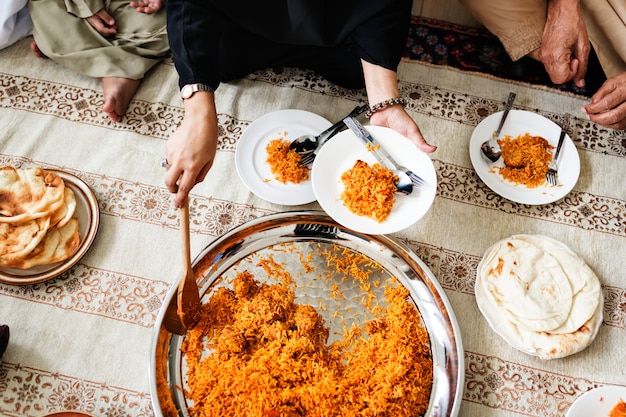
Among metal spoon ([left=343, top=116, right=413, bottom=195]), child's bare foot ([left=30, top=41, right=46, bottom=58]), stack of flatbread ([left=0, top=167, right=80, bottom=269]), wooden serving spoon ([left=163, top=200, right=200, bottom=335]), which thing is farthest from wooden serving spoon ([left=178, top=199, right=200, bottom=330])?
child's bare foot ([left=30, top=41, right=46, bottom=58])

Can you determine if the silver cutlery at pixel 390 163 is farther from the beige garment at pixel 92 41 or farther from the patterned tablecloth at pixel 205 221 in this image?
the beige garment at pixel 92 41

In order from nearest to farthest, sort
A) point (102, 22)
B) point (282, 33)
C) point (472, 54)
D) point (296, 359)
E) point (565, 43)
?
point (296, 359)
point (282, 33)
point (565, 43)
point (102, 22)
point (472, 54)

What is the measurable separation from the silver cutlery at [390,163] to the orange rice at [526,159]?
0.46m

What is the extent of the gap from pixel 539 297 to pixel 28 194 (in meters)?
1.72

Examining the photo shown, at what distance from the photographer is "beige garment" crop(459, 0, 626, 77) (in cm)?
205

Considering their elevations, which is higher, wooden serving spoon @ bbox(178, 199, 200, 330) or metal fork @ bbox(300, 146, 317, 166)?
metal fork @ bbox(300, 146, 317, 166)

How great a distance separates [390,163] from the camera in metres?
1.66

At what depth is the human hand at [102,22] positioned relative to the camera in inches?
83.1

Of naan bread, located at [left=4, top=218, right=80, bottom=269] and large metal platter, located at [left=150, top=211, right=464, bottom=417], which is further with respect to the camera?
naan bread, located at [left=4, top=218, right=80, bottom=269]

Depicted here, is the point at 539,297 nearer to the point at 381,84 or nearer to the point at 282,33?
the point at 381,84

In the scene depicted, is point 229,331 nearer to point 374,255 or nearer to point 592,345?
point 374,255

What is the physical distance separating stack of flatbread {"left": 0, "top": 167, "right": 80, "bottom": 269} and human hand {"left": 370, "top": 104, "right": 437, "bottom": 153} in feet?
3.63

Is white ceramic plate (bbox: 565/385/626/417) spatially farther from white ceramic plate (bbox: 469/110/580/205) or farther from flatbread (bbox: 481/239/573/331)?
white ceramic plate (bbox: 469/110/580/205)

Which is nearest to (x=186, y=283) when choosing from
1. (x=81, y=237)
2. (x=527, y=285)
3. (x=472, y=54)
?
(x=81, y=237)
